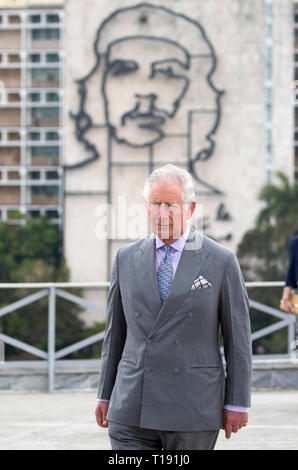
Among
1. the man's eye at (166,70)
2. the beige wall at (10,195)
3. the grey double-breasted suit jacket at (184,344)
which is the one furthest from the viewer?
the beige wall at (10,195)

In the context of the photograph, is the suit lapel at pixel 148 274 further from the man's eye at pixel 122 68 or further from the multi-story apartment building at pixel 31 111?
the multi-story apartment building at pixel 31 111

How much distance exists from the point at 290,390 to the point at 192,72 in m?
62.1

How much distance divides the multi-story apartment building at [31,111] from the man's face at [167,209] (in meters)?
100

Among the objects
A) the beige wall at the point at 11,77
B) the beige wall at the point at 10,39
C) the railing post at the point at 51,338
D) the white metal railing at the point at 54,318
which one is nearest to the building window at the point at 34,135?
the beige wall at the point at 11,77

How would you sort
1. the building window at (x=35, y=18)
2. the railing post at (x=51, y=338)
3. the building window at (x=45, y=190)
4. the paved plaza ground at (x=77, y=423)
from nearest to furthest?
1. the paved plaza ground at (x=77, y=423)
2. the railing post at (x=51, y=338)
3. the building window at (x=45, y=190)
4. the building window at (x=35, y=18)

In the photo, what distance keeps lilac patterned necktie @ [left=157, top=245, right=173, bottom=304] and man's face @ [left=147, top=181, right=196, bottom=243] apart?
67 millimetres

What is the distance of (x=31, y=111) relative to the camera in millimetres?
106500

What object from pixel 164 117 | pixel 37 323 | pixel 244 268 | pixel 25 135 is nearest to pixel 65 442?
pixel 37 323

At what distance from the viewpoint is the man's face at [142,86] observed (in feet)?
226

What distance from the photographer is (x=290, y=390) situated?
9.07 m

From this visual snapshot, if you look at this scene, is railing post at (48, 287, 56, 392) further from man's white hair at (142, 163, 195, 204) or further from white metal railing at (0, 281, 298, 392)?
man's white hair at (142, 163, 195, 204)

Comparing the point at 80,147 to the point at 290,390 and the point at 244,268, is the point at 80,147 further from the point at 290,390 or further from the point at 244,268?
the point at 290,390

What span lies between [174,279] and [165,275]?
63 millimetres

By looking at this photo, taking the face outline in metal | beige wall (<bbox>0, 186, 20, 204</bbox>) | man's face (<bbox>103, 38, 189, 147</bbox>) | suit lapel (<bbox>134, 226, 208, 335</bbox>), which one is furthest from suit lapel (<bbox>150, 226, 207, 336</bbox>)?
beige wall (<bbox>0, 186, 20, 204</bbox>)
